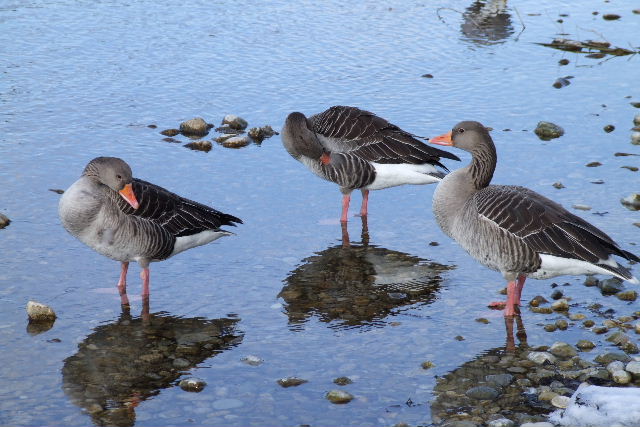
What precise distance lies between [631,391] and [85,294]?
506cm

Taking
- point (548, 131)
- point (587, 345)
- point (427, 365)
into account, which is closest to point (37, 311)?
point (427, 365)

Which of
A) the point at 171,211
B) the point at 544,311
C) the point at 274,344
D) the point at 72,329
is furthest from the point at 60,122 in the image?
the point at 544,311

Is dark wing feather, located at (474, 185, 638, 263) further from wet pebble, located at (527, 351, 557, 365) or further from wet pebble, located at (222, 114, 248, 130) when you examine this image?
wet pebble, located at (222, 114, 248, 130)

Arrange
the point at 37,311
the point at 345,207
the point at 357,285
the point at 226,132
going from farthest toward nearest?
the point at 226,132, the point at 345,207, the point at 357,285, the point at 37,311

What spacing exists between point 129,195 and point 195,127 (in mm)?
4449

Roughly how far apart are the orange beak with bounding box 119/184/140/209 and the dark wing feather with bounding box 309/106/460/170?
344 centimetres

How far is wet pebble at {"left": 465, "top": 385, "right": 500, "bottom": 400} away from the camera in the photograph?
7.23 meters

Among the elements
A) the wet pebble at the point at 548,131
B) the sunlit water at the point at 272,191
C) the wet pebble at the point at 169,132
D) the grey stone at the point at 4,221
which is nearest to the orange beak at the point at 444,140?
the sunlit water at the point at 272,191

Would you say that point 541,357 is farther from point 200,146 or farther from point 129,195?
Result: point 200,146

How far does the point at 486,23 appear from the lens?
18.9 metres

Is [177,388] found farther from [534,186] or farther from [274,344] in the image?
[534,186]

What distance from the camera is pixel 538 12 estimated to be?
19766 mm

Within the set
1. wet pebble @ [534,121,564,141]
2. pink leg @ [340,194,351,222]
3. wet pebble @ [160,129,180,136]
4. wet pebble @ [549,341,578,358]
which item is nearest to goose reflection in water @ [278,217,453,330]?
pink leg @ [340,194,351,222]

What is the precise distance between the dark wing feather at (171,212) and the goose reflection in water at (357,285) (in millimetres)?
1015
